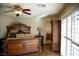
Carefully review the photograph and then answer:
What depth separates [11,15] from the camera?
208 cm

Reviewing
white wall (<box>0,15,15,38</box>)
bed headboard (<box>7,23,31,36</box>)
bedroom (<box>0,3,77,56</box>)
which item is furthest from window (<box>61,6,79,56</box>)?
white wall (<box>0,15,15,38</box>)

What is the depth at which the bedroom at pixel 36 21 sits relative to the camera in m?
2.08

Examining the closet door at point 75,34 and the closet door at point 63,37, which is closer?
the closet door at point 75,34

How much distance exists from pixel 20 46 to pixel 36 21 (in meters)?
0.55

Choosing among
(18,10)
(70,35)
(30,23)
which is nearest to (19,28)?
(30,23)

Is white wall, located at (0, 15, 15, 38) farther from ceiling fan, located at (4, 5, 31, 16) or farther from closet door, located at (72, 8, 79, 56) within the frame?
closet door, located at (72, 8, 79, 56)

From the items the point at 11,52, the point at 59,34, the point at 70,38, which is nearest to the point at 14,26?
the point at 11,52

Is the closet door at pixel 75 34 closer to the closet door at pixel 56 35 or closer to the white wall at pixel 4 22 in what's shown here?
the closet door at pixel 56 35

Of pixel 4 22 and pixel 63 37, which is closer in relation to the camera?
pixel 4 22

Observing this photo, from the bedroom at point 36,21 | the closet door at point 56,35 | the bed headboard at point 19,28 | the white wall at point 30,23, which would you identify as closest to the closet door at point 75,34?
the bedroom at point 36,21

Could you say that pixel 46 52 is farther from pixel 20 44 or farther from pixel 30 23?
pixel 30 23

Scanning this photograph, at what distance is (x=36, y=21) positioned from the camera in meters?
2.16

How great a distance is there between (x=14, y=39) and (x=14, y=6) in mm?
590

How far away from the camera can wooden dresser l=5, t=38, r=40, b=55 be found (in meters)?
2.09
